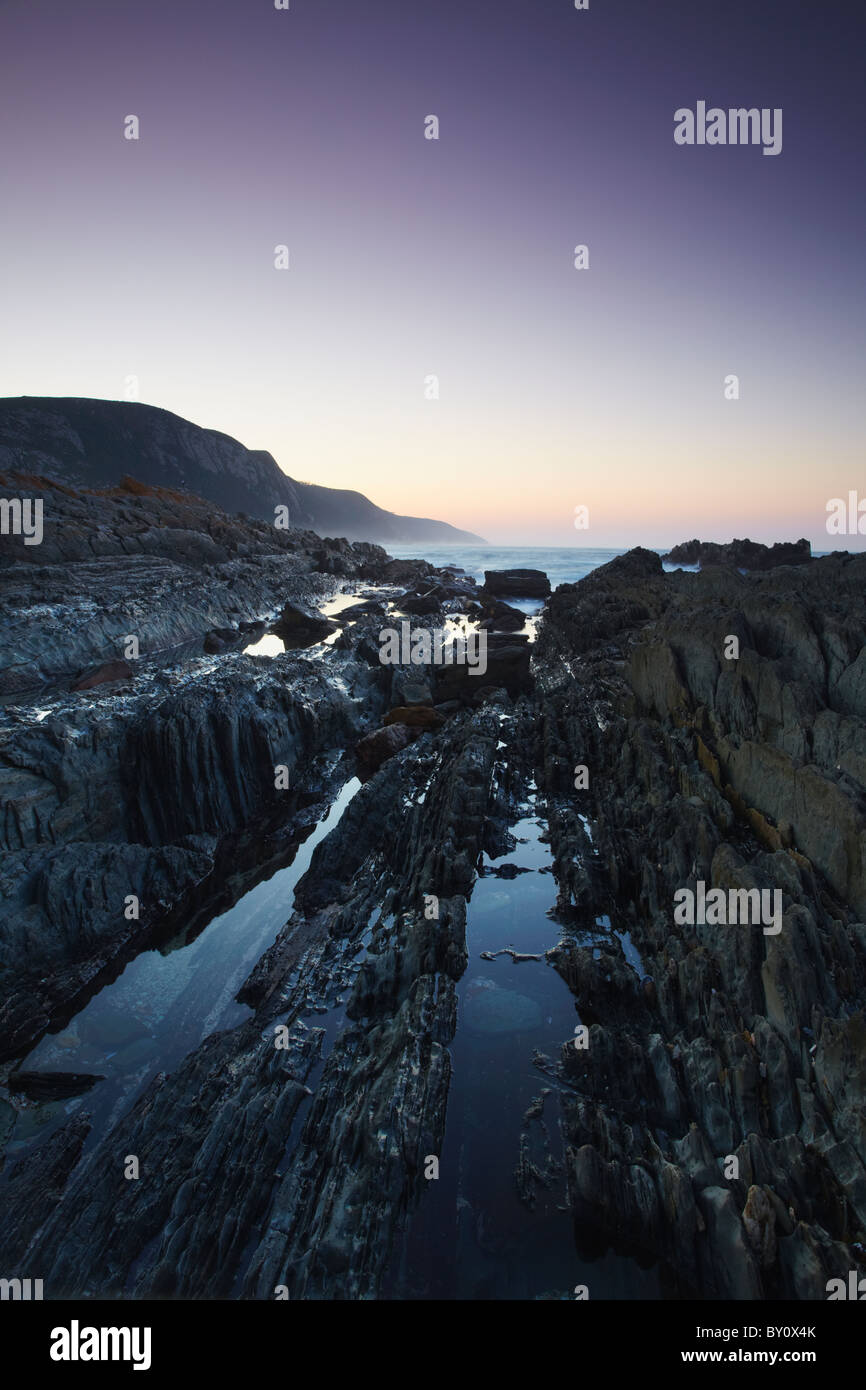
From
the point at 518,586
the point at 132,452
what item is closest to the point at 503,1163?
the point at 518,586

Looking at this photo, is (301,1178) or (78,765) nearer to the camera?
(301,1178)

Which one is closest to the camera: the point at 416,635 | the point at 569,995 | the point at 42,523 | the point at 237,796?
the point at 569,995

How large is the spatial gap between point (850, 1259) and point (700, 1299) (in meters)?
1.40

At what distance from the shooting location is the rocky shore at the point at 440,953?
19.7ft

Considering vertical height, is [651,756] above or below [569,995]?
above

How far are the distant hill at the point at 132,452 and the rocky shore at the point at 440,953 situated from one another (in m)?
112

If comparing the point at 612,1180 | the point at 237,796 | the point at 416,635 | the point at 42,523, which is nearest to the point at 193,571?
the point at 42,523

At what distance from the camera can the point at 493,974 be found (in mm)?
10164

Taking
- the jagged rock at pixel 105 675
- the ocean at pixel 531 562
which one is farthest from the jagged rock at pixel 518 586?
the jagged rock at pixel 105 675

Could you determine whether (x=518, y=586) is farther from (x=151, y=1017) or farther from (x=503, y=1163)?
(x=503, y=1163)

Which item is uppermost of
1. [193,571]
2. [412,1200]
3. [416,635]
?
[193,571]

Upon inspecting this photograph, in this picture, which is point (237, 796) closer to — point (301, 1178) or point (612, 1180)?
point (301, 1178)

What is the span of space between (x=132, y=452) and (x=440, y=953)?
16373 centimetres

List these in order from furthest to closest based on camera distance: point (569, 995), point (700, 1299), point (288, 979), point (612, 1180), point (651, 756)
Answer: point (651, 756)
point (288, 979)
point (569, 995)
point (612, 1180)
point (700, 1299)
